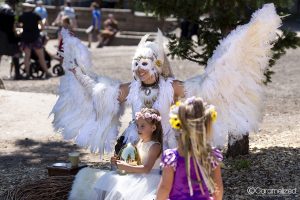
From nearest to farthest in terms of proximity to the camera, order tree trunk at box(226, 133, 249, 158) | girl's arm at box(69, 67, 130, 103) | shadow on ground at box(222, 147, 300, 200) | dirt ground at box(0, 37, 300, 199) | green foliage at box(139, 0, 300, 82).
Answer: girl's arm at box(69, 67, 130, 103)
shadow on ground at box(222, 147, 300, 200)
dirt ground at box(0, 37, 300, 199)
green foliage at box(139, 0, 300, 82)
tree trunk at box(226, 133, 249, 158)

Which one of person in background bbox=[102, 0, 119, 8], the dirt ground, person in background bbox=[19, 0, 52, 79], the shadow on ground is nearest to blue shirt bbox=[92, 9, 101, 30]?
person in background bbox=[102, 0, 119, 8]

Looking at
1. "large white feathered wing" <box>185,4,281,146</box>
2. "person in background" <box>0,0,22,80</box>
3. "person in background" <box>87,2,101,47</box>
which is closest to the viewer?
"large white feathered wing" <box>185,4,281,146</box>

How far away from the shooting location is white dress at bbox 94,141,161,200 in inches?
191

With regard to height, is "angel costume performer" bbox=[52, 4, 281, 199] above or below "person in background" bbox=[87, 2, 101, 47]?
above

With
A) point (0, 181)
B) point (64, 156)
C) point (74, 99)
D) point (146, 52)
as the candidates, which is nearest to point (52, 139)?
point (64, 156)

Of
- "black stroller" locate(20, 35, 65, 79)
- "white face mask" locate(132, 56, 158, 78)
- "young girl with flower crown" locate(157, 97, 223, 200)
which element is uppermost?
"white face mask" locate(132, 56, 158, 78)

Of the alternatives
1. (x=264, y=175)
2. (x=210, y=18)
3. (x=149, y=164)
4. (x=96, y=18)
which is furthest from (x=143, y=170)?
(x=96, y=18)

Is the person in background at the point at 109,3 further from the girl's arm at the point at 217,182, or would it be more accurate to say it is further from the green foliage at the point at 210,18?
the girl's arm at the point at 217,182

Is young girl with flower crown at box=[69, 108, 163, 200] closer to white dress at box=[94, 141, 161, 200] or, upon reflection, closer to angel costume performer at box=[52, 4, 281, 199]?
white dress at box=[94, 141, 161, 200]

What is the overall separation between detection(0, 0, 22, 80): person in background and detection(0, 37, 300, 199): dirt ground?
24.7 inches

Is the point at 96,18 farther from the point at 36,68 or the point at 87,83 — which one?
the point at 87,83

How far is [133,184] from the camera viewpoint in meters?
4.91

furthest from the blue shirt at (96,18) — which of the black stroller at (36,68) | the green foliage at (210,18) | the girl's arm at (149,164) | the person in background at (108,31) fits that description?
the girl's arm at (149,164)

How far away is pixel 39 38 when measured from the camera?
14695 mm
